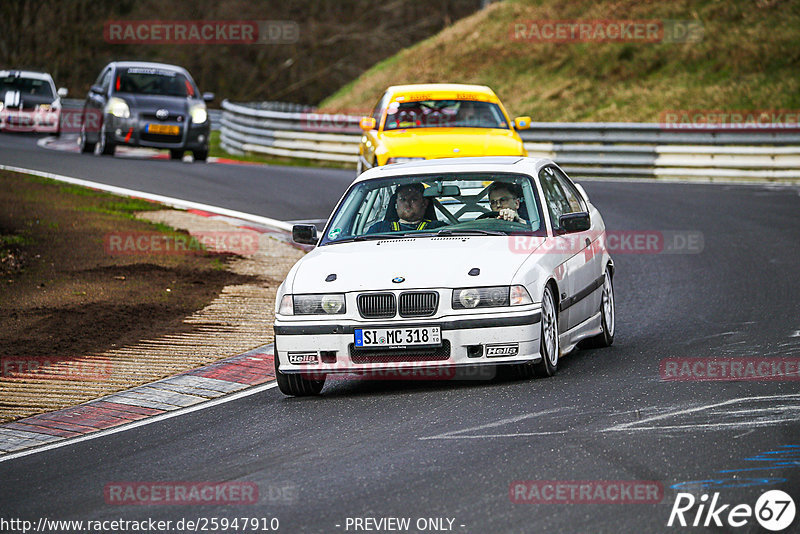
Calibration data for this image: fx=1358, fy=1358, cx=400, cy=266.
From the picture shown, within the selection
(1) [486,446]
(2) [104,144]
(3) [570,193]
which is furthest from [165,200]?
(1) [486,446]

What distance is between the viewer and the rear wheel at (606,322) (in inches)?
411

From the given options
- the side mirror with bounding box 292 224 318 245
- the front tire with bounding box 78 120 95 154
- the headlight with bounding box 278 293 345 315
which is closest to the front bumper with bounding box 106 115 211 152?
the front tire with bounding box 78 120 95 154

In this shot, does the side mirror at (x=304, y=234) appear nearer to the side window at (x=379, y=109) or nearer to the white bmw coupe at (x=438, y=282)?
the white bmw coupe at (x=438, y=282)

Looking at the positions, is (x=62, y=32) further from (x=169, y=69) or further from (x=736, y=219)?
(x=736, y=219)

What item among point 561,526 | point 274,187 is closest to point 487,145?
point 274,187

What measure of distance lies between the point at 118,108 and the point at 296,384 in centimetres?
1872

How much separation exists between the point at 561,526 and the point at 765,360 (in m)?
4.12

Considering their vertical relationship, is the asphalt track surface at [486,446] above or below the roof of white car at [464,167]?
below

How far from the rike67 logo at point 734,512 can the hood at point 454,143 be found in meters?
11.5

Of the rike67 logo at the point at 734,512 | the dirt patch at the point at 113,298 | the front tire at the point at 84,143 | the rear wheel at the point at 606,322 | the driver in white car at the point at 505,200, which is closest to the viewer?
the rike67 logo at the point at 734,512

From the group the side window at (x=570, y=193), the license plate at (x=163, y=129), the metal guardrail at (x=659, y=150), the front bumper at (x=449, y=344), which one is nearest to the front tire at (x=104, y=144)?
the license plate at (x=163, y=129)

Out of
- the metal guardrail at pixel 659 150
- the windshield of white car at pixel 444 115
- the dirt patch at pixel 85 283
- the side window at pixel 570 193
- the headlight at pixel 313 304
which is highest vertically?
the side window at pixel 570 193

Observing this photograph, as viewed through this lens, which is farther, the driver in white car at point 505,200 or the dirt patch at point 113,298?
the dirt patch at point 113,298

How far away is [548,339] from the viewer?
29.1 feet
